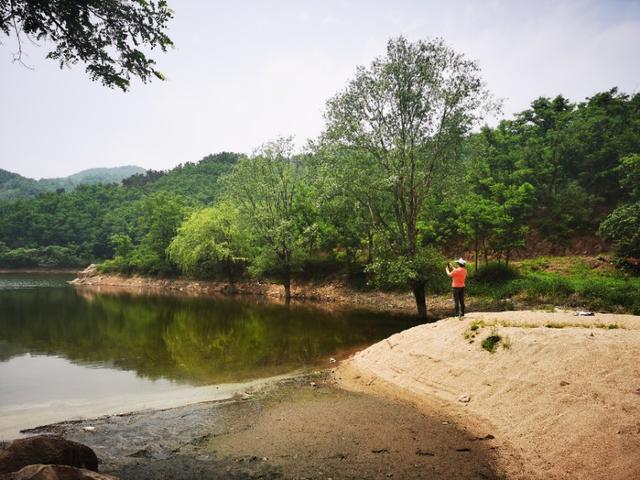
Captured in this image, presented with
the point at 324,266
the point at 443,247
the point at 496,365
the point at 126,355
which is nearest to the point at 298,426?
the point at 496,365

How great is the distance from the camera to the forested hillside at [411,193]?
28406 millimetres

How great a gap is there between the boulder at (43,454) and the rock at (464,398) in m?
8.93

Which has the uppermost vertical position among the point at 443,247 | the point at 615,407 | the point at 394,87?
the point at 394,87

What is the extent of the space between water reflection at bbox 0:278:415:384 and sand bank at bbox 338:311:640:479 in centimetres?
535

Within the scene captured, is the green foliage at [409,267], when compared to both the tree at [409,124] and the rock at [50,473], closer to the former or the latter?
the tree at [409,124]

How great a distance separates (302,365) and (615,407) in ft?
37.7

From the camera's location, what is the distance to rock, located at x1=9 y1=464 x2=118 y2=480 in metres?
5.40

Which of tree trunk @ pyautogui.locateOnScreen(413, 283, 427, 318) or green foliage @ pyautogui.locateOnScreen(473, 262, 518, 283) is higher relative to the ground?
green foliage @ pyautogui.locateOnScreen(473, 262, 518, 283)

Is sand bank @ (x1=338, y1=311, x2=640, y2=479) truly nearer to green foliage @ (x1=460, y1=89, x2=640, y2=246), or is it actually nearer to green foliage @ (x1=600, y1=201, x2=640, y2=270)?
green foliage @ (x1=600, y1=201, x2=640, y2=270)

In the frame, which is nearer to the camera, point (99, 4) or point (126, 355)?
point (99, 4)

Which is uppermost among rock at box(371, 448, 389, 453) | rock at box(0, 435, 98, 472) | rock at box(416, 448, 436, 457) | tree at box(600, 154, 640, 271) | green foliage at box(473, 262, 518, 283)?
tree at box(600, 154, 640, 271)

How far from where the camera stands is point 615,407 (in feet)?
28.6

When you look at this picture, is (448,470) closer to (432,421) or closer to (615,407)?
(432,421)

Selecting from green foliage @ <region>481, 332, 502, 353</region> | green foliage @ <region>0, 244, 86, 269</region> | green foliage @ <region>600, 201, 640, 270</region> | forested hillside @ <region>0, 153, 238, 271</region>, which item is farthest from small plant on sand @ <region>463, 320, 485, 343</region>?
green foliage @ <region>0, 244, 86, 269</region>
